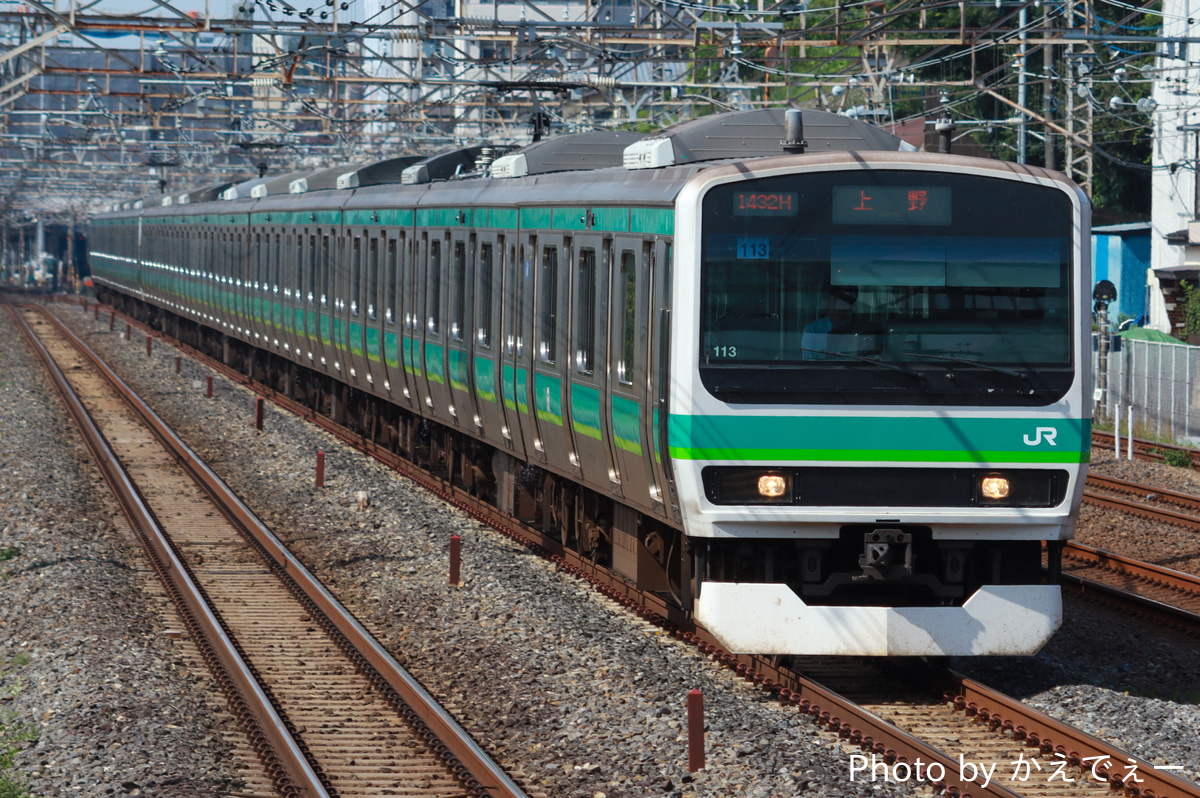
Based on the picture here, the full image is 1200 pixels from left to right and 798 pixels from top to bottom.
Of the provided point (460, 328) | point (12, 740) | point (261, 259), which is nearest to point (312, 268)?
point (261, 259)

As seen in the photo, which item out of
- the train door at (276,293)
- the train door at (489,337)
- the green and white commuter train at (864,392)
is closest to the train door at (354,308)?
the train door at (276,293)

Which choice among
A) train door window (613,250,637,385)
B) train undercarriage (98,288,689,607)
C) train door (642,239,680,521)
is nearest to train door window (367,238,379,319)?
train undercarriage (98,288,689,607)

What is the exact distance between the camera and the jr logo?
842cm

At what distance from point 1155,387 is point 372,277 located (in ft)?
39.5

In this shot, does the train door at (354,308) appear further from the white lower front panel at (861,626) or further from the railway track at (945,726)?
the white lower front panel at (861,626)

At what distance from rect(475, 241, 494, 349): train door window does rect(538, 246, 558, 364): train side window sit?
1565 millimetres

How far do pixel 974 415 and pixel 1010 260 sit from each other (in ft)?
2.63

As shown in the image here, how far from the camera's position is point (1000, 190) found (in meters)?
8.49

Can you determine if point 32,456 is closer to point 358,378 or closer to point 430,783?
point 358,378

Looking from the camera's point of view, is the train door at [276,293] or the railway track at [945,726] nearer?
the railway track at [945,726]

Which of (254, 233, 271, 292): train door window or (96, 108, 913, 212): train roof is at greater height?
(96, 108, 913, 212): train roof

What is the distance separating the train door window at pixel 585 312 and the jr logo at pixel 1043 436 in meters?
3.01

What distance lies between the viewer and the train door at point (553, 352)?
11.1 m

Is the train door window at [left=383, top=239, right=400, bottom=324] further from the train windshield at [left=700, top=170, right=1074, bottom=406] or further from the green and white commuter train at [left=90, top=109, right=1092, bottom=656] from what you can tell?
the train windshield at [left=700, top=170, right=1074, bottom=406]
